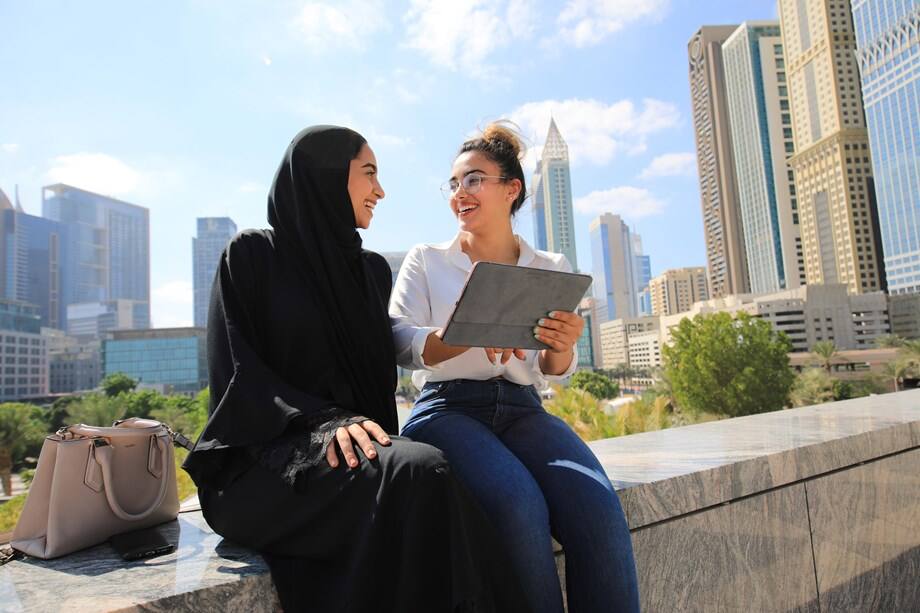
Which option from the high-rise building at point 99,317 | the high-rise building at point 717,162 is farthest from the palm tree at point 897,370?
the high-rise building at point 99,317

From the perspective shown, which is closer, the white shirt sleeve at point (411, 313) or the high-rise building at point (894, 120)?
the white shirt sleeve at point (411, 313)

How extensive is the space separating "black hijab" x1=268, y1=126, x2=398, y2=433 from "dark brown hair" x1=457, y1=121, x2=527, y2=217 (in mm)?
482

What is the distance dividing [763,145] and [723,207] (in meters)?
9.78

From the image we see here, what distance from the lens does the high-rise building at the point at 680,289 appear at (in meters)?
88.6

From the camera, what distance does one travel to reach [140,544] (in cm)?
107

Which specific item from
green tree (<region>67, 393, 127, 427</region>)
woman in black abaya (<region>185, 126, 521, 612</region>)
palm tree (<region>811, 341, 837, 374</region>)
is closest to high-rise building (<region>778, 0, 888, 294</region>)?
palm tree (<region>811, 341, 837, 374</region>)

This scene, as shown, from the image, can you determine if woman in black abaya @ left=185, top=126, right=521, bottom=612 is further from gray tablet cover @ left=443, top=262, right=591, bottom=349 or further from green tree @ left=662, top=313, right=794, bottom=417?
green tree @ left=662, top=313, right=794, bottom=417

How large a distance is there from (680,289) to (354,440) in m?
95.2

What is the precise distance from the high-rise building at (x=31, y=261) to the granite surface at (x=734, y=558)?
96359 mm

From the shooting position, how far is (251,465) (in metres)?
1.02

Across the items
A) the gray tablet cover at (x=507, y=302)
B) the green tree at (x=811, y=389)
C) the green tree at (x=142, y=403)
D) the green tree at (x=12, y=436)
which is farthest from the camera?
the green tree at (x=142, y=403)

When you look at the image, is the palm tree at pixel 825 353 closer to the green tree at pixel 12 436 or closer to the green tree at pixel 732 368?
the green tree at pixel 732 368

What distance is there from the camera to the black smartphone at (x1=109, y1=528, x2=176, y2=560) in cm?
102

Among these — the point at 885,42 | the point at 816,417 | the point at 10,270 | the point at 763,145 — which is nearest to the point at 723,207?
the point at 763,145
